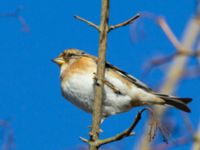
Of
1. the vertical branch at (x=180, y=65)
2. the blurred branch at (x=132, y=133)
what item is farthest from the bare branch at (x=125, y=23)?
the vertical branch at (x=180, y=65)

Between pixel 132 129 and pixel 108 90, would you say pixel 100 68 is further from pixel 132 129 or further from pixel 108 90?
pixel 108 90

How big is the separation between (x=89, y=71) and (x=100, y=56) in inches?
80.8

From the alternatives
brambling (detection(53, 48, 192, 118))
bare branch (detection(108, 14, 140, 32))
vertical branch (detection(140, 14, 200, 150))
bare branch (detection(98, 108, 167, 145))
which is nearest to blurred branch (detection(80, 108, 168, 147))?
bare branch (detection(98, 108, 167, 145))

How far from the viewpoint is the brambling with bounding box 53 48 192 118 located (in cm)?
429

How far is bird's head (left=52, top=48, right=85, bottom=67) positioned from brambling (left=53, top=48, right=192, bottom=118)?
0.25 ft

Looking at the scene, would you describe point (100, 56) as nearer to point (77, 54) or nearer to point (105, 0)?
point (105, 0)

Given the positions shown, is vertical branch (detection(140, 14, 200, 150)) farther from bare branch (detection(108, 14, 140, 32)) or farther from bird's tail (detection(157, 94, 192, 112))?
bare branch (detection(108, 14, 140, 32))

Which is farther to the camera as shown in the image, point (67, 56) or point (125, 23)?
point (67, 56)

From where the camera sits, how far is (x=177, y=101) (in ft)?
13.6

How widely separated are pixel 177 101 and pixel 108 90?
1.67 feet

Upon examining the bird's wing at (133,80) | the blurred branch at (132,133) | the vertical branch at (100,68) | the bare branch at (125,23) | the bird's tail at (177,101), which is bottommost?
the blurred branch at (132,133)

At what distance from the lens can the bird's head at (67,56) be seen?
4792 mm

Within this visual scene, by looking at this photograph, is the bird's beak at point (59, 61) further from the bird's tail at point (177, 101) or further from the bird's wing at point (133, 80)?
the bird's tail at point (177, 101)

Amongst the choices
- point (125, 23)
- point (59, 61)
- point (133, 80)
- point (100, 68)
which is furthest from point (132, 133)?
point (59, 61)
